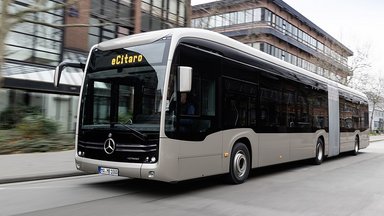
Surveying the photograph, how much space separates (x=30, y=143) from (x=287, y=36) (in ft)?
161

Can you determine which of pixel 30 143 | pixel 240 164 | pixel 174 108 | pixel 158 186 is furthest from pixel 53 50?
pixel 174 108

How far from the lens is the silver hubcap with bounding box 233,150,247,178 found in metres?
9.18

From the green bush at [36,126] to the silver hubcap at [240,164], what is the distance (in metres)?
9.17

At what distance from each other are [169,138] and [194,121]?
77cm

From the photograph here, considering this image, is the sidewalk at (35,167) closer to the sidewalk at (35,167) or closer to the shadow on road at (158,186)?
the sidewalk at (35,167)

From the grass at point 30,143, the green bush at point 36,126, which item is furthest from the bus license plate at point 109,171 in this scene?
the green bush at point 36,126

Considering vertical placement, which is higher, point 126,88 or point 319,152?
point 126,88

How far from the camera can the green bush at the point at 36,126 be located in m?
15.3

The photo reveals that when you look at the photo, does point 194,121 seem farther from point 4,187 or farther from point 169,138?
point 4,187

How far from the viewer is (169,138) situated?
23.7 ft

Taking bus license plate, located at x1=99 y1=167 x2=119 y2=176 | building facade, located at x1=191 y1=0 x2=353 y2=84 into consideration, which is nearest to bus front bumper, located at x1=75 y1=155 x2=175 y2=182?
bus license plate, located at x1=99 y1=167 x2=119 y2=176

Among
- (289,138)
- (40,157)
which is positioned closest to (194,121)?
(289,138)

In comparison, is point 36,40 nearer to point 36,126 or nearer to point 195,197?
point 36,126

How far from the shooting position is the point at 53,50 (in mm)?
21953
